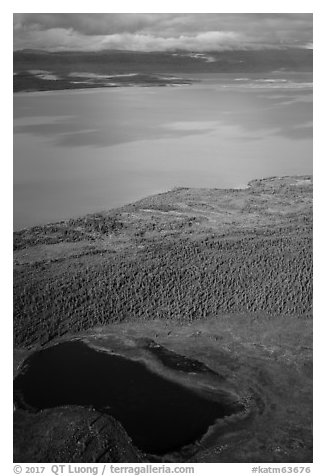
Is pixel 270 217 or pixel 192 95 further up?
pixel 192 95

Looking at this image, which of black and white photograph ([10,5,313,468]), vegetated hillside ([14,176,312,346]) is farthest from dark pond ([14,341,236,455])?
vegetated hillside ([14,176,312,346])

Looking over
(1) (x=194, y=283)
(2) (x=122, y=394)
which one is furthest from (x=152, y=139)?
(2) (x=122, y=394)

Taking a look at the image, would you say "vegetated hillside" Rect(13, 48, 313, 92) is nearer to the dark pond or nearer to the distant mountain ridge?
the distant mountain ridge

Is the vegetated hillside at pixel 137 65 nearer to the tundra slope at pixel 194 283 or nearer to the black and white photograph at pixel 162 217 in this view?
the black and white photograph at pixel 162 217

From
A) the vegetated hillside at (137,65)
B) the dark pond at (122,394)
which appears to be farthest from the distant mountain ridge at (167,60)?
the dark pond at (122,394)

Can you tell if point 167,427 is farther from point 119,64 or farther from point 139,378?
point 119,64

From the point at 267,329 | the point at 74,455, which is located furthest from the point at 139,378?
the point at 267,329
